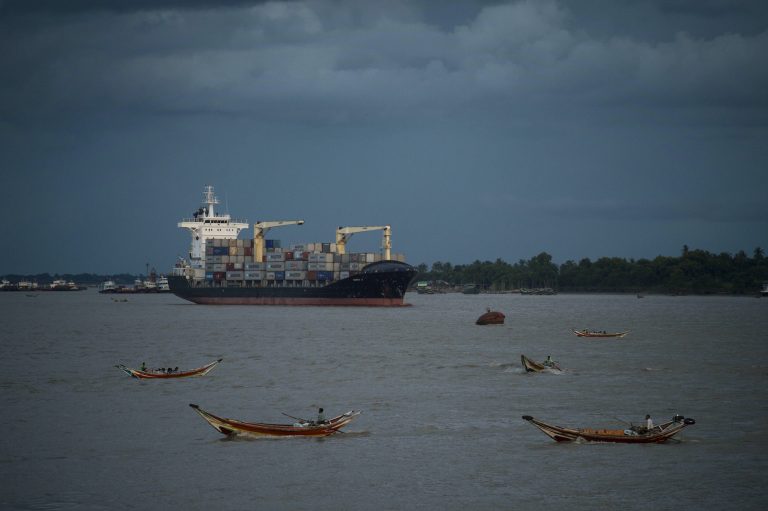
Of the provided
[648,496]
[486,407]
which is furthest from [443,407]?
[648,496]

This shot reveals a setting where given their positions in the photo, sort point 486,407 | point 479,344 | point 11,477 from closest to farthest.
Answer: point 11,477 → point 486,407 → point 479,344

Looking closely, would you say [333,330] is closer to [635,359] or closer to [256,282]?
[635,359]

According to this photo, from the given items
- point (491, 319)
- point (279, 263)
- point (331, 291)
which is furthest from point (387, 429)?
point (279, 263)

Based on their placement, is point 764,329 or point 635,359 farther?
point 764,329

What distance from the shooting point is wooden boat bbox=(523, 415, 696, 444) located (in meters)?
35.7

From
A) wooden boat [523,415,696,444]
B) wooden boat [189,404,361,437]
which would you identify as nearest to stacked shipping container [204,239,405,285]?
wooden boat [189,404,361,437]

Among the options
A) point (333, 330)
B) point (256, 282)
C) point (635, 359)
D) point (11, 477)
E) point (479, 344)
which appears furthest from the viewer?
point (256, 282)

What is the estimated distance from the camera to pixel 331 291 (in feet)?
486

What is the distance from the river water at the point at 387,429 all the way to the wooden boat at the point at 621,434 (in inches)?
14.2

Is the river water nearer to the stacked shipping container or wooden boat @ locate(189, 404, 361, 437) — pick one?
wooden boat @ locate(189, 404, 361, 437)

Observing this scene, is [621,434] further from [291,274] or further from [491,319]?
[291,274]

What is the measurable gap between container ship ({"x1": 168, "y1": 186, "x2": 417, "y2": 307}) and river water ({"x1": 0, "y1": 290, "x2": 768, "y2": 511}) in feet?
213

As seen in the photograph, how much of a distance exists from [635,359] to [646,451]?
3496 centimetres

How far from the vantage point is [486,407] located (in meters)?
45.4
